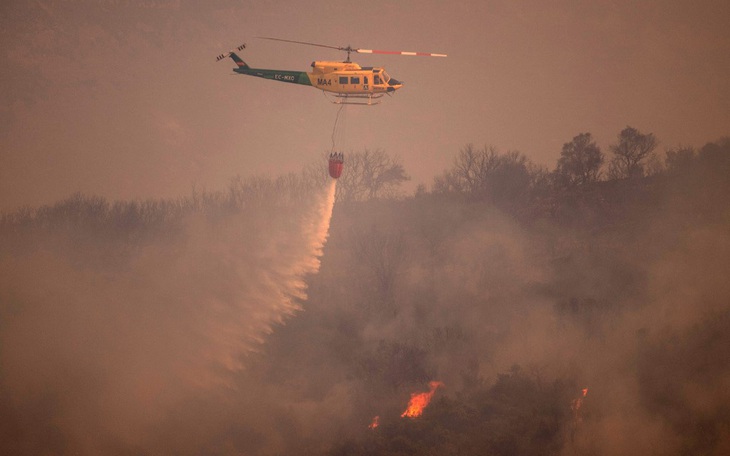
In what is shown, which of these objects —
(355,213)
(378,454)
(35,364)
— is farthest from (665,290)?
(35,364)

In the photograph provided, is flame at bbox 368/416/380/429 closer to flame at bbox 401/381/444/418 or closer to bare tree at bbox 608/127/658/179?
flame at bbox 401/381/444/418

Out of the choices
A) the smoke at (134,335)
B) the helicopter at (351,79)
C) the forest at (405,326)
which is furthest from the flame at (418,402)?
the helicopter at (351,79)

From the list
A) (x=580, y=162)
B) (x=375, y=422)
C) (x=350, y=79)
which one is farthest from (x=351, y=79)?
(x=580, y=162)

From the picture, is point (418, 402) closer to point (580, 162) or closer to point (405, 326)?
point (405, 326)

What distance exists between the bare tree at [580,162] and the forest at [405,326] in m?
0.28

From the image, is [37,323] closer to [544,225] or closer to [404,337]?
[404,337]

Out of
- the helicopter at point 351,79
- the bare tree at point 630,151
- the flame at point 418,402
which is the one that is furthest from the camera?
the bare tree at point 630,151

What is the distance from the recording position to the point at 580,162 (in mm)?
73812

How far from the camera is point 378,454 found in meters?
34.7

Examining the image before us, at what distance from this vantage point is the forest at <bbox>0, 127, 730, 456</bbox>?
38.1 meters

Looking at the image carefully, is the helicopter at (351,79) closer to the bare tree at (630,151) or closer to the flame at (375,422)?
the flame at (375,422)

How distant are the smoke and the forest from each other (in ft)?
0.54

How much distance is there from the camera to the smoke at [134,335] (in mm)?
39906

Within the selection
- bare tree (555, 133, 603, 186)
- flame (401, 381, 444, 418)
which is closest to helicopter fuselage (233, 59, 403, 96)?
flame (401, 381, 444, 418)
